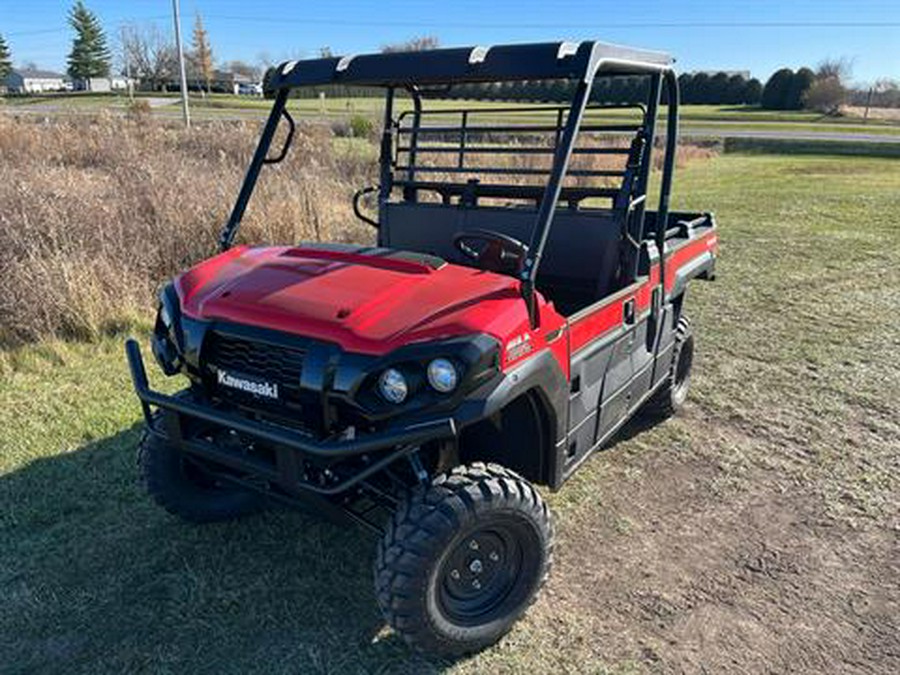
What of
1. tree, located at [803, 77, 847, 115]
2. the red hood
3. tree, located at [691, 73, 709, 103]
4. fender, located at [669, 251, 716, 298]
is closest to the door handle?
fender, located at [669, 251, 716, 298]

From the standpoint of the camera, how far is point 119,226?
576 cm

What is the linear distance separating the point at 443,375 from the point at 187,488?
4.64 ft

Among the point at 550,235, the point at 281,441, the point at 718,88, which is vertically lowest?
the point at 281,441

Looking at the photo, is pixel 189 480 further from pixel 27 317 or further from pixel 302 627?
pixel 27 317

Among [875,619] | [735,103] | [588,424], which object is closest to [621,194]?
[588,424]

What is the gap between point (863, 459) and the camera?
365 cm

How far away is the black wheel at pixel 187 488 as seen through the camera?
9.37ft

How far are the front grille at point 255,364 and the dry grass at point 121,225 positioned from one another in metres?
2.98

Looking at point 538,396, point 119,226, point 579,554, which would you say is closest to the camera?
point 538,396

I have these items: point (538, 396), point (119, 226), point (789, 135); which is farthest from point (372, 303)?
point (789, 135)

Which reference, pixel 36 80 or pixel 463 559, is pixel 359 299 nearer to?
pixel 463 559

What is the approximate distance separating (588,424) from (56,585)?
2018 millimetres

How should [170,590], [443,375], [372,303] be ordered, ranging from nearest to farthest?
[443,375] < [372,303] < [170,590]

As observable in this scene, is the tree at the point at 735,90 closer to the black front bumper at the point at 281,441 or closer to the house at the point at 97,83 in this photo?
the house at the point at 97,83
